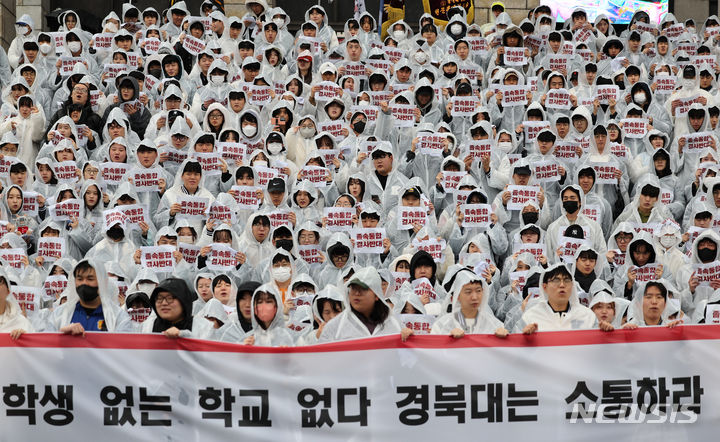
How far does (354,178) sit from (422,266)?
2198mm

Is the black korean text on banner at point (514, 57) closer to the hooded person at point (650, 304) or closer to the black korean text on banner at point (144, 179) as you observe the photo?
the black korean text on banner at point (144, 179)

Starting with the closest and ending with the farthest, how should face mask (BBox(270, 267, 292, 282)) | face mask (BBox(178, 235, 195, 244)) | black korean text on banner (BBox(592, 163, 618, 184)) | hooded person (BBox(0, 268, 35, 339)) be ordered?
hooded person (BBox(0, 268, 35, 339)), face mask (BBox(270, 267, 292, 282)), face mask (BBox(178, 235, 195, 244)), black korean text on banner (BBox(592, 163, 618, 184))

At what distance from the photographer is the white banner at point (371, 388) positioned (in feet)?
23.6

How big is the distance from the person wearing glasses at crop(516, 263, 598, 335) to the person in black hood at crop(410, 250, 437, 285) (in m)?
1.95

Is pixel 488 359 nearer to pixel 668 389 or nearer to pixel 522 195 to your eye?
pixel 668 389

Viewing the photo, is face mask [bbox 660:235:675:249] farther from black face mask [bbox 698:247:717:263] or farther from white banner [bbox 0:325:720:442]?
white banner [bbox 0:325:720:442]

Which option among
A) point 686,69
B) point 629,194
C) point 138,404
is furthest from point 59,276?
point 686,69

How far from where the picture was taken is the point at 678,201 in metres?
12.6

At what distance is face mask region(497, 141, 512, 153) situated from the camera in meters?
13.2

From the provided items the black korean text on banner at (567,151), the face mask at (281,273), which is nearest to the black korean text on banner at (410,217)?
the face mask at (281,273)

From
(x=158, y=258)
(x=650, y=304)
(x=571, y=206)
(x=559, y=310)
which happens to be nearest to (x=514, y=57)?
(x=571, y=206)

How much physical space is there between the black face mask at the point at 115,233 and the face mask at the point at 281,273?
1878 mm

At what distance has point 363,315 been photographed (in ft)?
25.1

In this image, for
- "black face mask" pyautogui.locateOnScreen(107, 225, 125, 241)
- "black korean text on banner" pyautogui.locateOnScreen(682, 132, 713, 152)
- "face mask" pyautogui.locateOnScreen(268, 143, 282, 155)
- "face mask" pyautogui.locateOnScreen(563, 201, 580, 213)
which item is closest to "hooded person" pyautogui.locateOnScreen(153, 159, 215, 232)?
"black face mask" pyautogui.locateOnScreen(107, 225, 125, 241)
